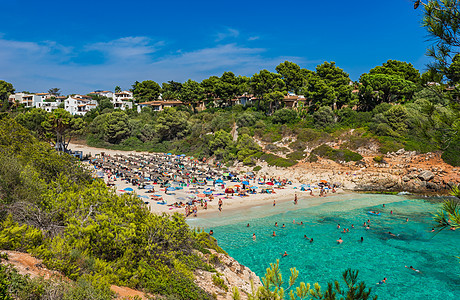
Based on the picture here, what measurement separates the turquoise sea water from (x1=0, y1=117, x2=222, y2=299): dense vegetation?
7.48m

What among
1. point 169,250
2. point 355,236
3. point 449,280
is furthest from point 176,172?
point 449,280

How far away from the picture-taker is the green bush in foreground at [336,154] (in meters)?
41.1

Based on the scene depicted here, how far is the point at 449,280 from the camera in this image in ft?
54.0

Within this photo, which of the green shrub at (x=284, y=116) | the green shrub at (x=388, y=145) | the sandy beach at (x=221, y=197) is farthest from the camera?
the green shrub at (x=284, y=116)

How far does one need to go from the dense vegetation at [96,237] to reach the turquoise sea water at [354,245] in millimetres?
7479

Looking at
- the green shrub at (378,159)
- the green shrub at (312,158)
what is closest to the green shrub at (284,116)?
the green shrub at (312,158)

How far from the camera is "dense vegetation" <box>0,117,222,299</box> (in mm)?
8805

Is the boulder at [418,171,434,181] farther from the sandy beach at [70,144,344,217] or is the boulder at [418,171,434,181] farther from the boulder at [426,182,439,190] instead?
the sandy beach at [70,144,344,217]

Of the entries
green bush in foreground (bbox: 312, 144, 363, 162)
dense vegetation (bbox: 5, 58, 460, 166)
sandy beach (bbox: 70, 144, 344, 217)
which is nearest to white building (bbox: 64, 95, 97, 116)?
dense vegetation (bbox: 5, 58, 460, 166)

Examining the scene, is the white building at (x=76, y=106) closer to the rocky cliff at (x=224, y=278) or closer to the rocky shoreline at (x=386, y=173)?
the rocky shoreline at (x=386, y=173)

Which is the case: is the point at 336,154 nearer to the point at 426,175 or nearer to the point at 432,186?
the point at 426,175

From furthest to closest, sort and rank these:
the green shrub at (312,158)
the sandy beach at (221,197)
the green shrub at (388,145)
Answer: the green shrub at (312,158)
the green shrub at (388,145)
the sandy beach at (221,197)

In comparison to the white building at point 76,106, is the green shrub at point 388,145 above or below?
below

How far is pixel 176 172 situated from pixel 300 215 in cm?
2001
